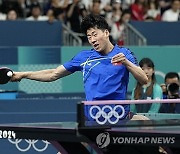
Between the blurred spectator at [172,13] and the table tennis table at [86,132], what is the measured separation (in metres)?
12.0

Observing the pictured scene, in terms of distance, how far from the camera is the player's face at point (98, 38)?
7.66m

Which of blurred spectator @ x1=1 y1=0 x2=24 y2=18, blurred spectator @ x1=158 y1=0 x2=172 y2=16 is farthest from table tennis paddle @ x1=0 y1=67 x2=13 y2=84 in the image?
blurred spectator @ x1=158 y1=0 x2=172 y2=16

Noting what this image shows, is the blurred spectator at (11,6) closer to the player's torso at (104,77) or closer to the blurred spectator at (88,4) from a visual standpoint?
the blurred spectator at (88,4)

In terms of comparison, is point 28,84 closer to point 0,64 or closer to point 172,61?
point 0,64

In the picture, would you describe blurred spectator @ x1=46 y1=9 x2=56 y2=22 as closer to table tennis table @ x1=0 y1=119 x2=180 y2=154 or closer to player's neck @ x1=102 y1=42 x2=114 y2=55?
player's neck @ x1=102 y1=42 x2=114 y2=55

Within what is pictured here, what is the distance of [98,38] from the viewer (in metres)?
7.67

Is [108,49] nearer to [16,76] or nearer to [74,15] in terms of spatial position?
[16,76]

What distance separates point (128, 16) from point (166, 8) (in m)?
1.79

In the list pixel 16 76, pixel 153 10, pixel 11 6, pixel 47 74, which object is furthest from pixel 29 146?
pixel 153 10

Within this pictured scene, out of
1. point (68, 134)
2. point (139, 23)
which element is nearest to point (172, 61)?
point (139, 23)

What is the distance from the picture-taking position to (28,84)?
611 inches

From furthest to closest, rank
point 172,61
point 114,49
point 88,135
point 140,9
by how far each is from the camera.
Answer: point 140,9, point 172,61, point 114,49, point 88,135

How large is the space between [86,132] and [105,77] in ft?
3.76

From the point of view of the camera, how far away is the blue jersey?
7.68 meters
